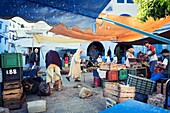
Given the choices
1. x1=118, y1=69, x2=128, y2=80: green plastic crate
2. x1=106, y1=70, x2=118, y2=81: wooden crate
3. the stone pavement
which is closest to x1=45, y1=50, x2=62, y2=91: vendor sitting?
the stone pavement

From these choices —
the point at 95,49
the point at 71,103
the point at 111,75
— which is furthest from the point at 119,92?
the point at 95,49

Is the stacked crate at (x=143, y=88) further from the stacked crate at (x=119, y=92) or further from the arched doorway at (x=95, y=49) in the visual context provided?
the arched doorway at (x=95, y=49)

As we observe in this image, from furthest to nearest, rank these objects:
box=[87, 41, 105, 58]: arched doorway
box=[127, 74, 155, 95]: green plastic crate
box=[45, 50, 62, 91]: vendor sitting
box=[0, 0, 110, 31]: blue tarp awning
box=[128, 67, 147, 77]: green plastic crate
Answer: box=[87, 41, 105, 58]: arched doorway < box=[128, 67, 147, 77]: green plastic crate < box=[45, 50, 62, 91]: vendor sitting < box=[127, 74, 155, 95]: green plastic crate < box=[0, 0, 110, 31]: blue tarp awning

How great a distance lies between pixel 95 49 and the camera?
23.6 meters

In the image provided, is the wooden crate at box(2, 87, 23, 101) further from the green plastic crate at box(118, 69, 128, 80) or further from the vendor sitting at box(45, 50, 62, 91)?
the green plastic crate at box(118, 69, 128, 80)

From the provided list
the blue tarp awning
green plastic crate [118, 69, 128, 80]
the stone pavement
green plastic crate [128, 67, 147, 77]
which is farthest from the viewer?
green plastic crate [128, 67, 147, 77]

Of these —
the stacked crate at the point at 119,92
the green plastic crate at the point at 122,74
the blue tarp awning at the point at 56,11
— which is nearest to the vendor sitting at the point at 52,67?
the green plastic crate at the point at 122,74

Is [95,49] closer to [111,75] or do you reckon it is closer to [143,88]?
[111,75]

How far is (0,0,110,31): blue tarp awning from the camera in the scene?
3.09 meters

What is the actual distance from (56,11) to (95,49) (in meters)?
20.2

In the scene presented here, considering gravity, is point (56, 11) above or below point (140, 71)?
above

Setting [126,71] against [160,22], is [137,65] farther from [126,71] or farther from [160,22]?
[160,22]

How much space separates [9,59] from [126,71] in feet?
17.7

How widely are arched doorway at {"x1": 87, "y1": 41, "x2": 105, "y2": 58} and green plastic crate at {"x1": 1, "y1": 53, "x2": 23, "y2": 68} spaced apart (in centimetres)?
1722
